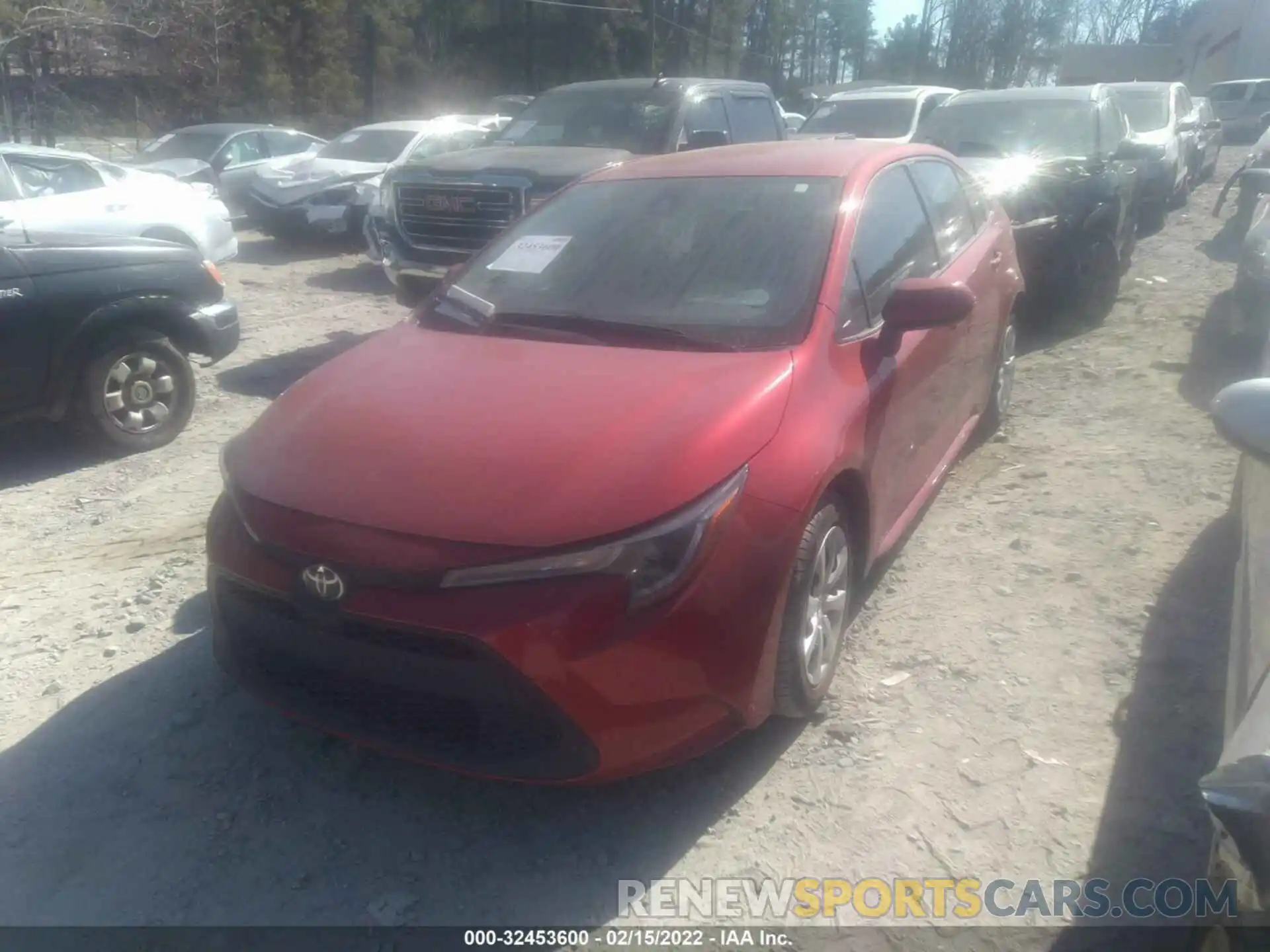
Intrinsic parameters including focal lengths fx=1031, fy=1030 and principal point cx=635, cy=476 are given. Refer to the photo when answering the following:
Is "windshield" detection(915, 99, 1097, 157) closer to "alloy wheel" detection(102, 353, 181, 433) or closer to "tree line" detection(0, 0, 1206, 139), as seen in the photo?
"alloy wheel" detection(102, 353, 181, 433)

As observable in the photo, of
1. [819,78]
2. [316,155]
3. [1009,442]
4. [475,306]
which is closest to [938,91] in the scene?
[316,155]

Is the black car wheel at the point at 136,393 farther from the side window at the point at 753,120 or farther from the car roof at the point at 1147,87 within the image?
the car roof at the point at 1147,87

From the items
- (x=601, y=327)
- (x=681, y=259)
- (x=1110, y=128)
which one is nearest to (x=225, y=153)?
(x=1110, y=128)

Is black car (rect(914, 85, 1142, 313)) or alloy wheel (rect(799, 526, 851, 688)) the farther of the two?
black car (rect(914, 85, 1142, 313))

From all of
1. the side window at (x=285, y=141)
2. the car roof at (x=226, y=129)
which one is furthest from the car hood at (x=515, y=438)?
the side window at (x=285, y=141)

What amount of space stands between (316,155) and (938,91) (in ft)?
27.0

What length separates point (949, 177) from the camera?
4.91 meters

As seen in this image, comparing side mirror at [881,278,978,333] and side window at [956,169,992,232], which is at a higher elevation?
side window at [956,169,992,232]

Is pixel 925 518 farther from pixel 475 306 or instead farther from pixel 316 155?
pixel 316 155

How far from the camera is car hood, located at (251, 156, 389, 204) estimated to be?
1252 centimetres

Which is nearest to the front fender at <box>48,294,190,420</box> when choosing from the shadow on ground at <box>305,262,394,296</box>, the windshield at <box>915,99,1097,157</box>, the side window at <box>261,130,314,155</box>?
the shadow on ground at <box>305,262,394,296</box>

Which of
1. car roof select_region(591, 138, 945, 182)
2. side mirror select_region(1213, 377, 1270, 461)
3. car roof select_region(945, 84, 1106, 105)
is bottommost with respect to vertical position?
side mirror select_region(1213, 377, 1270, 461)

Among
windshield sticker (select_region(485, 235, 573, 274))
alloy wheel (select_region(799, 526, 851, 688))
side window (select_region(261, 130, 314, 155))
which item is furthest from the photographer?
side window (select_region(261, 130, 314, 155))

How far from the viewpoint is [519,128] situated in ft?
30.6
